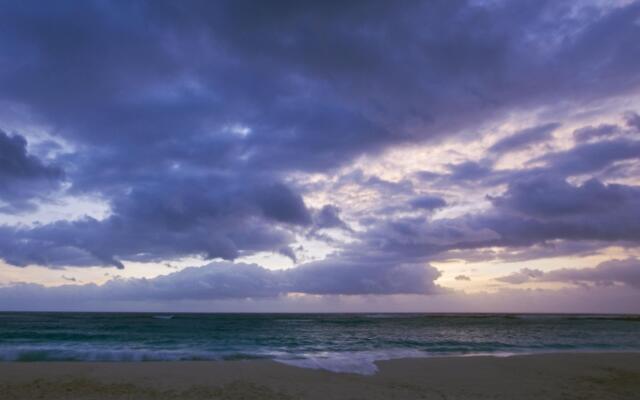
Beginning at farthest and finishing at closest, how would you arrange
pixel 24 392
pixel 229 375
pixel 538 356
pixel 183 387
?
pixel 538 356 → pixel 229 375 → pixel 183 387 → pixel 24 392

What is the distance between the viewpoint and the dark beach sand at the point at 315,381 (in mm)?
15875

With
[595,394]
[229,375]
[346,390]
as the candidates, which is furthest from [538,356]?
[229,375]

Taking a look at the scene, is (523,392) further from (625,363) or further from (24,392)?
(24,392)

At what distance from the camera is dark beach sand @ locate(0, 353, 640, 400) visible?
52.1ft

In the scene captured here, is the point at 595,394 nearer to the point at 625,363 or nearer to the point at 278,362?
the point at 625,363

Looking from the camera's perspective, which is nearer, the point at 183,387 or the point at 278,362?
the point at 183,387

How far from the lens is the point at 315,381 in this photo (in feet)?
58.9

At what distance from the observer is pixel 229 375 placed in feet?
62.4

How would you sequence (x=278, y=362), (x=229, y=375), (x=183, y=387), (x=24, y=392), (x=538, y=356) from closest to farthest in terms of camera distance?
(x=24, y=392) < (x=183, y=387) < (x=229, y=375) < (x=278, y=362) < (x=538, y=356)

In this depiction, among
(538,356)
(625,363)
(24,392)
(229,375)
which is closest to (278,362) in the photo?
(229,375)

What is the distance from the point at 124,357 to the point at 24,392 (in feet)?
37.8

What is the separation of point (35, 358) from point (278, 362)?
16.1 meters

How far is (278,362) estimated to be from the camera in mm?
22969

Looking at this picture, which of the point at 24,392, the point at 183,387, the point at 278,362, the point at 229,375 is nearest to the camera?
the point at 24,392
